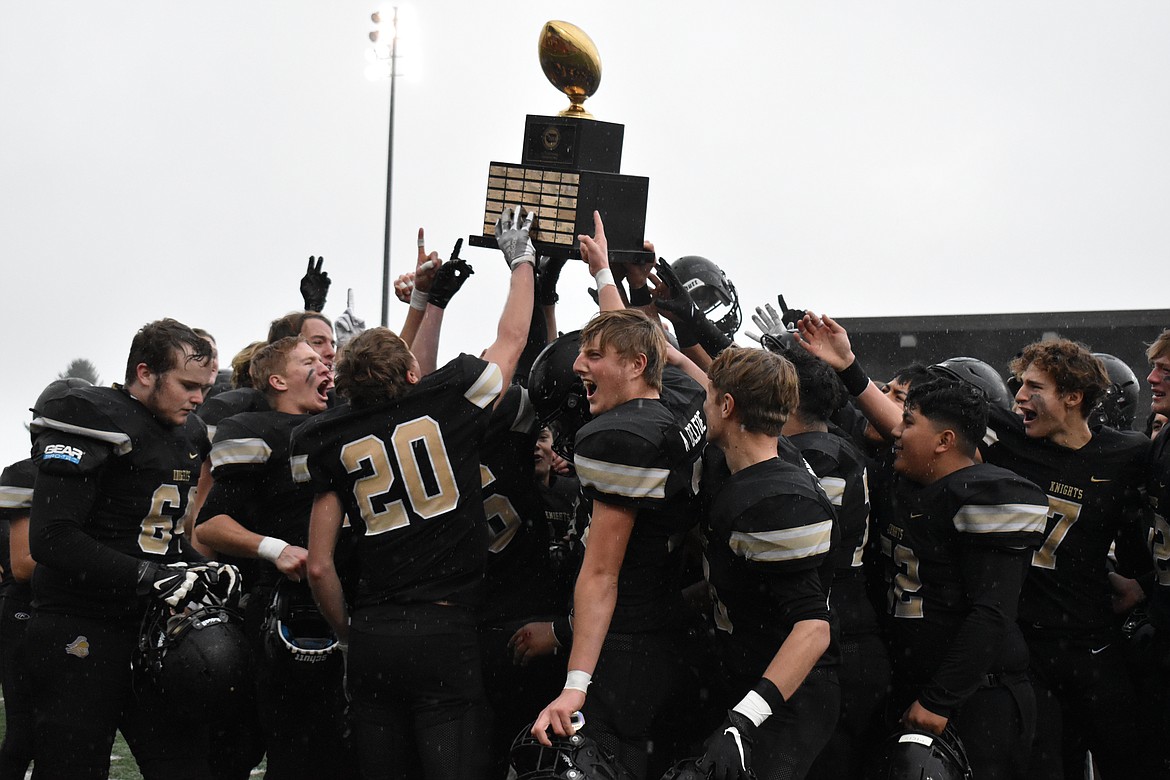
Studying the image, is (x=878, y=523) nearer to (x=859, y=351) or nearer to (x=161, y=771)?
Result: (x=161, y=771)

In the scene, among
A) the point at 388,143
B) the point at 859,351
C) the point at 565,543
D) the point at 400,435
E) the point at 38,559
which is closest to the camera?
the point at 400,435

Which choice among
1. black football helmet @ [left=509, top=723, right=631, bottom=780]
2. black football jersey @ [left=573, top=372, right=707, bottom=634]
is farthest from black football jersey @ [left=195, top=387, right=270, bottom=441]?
black football helmet @ [left=509, top=723, right=631, bottom=780]

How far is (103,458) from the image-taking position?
12.1 ft

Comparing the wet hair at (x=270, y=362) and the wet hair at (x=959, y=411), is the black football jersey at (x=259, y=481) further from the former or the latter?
the wet hair at (x=959, y=411)

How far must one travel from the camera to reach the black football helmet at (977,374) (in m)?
3.97

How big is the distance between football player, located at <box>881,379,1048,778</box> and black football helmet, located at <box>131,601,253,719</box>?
7.01 ft

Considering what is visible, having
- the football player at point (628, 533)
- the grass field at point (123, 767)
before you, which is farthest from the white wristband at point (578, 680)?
the grass field at point (123, 767)

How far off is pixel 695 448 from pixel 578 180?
154 centimetres

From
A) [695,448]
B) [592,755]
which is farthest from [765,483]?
[592,755]

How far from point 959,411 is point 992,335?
9534 millimetres

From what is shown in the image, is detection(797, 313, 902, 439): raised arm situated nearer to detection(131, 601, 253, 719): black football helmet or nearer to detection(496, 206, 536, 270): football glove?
detection(496, 206, 536, 270): football glove

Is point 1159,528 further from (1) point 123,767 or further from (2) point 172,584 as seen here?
(1) point 123,767

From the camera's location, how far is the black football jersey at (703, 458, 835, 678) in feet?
9.13

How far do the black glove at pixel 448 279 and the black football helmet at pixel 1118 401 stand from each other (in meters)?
2.61
